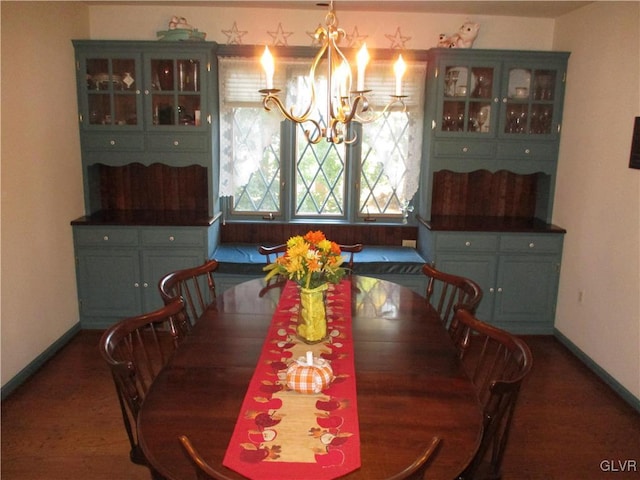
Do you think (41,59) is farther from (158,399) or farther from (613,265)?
(613,265)

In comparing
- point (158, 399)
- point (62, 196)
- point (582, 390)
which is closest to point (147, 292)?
point (62, 196)

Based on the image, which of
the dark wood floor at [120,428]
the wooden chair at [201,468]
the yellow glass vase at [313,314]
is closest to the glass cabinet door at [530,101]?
the dark wood floor at [120,428]

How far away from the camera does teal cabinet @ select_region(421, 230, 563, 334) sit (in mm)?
3641

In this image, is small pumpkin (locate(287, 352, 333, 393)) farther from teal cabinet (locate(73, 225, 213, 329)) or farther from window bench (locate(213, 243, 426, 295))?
teal cabinet (locate(73, 225, 213, 329))

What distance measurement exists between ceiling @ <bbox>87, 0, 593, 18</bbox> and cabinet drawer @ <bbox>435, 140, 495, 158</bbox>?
0.92 meters

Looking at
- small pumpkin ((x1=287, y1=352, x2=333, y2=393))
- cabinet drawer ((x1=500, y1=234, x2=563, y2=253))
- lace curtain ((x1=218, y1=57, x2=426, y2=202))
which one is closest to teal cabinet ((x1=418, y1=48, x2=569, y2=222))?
lace curtain ((x1=218, y1=57, x2=426, y2=202))

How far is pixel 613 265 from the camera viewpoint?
3.07m

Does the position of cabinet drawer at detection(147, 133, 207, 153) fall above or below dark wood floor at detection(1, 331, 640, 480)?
above

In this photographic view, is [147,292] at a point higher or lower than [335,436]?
lower

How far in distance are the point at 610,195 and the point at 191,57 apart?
9.49 ft

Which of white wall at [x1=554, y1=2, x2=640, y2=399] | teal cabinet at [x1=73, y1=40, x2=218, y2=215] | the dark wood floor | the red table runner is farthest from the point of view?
teal cabinet at [x1=73, y1=40, x2=218, y2=215]

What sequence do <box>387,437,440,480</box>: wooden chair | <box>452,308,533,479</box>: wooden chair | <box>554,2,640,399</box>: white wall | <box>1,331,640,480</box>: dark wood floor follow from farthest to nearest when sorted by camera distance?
<box>554,2,640,399</box>: white wall, <box>1,331,640,480</box>: dark wood floor, <box>452,308,533,479</box>: wooden chair, <box>387,437,440,480</box>: wooden chair

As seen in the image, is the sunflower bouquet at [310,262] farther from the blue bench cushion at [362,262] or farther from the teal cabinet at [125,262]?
the teal cabinet at [125,262]

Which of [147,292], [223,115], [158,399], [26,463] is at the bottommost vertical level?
[26,463]
